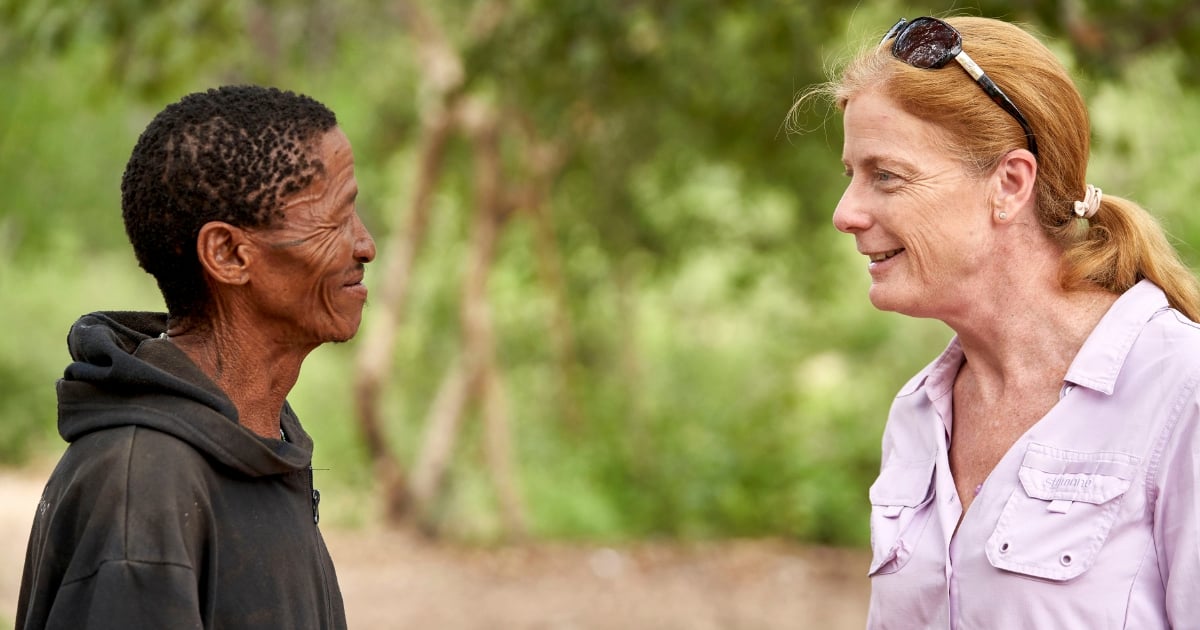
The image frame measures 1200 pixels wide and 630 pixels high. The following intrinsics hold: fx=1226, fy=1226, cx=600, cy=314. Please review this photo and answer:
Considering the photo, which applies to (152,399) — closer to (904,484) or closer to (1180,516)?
(904,484)

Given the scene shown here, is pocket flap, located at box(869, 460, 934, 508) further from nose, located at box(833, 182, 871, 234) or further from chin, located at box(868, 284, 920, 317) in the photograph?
nose, located at box(833, 182, 871, 234)

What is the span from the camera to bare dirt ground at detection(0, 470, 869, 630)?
23.0 feet

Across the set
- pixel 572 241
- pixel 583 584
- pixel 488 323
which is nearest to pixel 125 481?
pixel 583 584

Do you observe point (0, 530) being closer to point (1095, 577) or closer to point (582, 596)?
point (582, 596)

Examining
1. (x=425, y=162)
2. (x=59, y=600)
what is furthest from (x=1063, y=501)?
(x=425, y=162)

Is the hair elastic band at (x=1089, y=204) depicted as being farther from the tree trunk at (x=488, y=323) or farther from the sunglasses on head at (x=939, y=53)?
the tree trunk at (x=488, y=323)

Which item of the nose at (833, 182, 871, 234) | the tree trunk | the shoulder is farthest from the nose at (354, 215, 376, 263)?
the tree trunk

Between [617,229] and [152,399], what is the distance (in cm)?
765

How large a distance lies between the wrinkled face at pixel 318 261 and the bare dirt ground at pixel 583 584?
17.4 ft

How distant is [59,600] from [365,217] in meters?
9.39

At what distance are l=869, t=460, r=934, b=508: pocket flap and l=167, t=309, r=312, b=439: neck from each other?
110cm

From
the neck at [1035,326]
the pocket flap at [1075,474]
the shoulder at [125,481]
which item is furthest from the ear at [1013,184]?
the shoulder at [125,481]

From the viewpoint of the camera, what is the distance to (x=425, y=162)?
830cm

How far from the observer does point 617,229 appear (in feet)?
30.0
